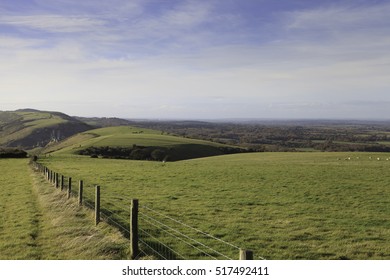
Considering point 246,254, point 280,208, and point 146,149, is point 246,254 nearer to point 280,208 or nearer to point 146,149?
point 280,208

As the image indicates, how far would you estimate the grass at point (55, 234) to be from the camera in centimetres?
1120

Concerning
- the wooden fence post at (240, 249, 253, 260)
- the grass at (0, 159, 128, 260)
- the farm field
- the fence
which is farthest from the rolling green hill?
the wooden fence post at (240, 249, 253, 260)

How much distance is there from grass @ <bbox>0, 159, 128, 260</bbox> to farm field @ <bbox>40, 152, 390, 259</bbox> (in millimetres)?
2222

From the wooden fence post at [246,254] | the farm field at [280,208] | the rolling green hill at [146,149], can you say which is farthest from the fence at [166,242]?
the rolling green hill at [146,149]

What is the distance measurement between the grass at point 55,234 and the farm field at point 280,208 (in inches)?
87.5

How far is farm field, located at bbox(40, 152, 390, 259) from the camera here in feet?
42.1

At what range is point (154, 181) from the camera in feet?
106

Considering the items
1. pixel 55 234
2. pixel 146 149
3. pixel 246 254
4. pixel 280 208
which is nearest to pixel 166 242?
pixel 55 234

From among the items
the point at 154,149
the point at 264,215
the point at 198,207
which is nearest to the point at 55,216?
the point at 198,207

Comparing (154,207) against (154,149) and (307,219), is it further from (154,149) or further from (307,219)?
(154,149)

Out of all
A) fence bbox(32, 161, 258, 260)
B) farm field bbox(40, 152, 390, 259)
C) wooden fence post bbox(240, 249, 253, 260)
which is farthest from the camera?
farm field bbox(40, 152, 390, 259)

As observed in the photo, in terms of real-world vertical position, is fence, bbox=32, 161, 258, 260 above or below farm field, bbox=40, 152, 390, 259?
above

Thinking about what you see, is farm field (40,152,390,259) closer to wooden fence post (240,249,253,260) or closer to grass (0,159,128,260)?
grass (0,159,128,260)
